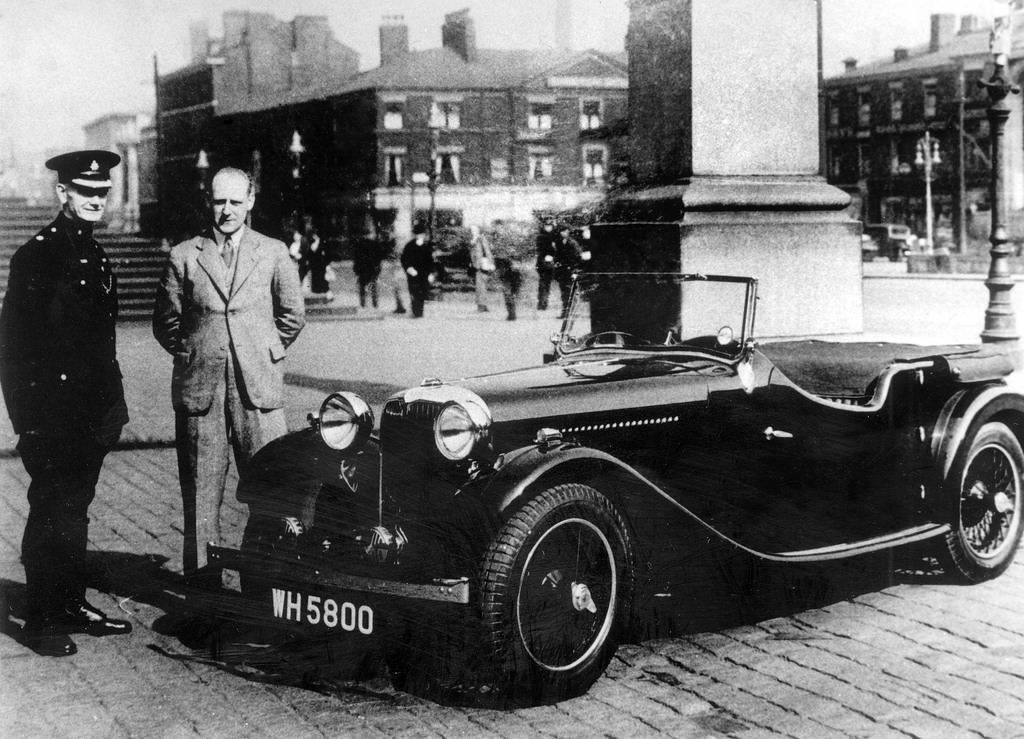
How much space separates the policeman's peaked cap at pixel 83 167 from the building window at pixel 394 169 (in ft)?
13.9

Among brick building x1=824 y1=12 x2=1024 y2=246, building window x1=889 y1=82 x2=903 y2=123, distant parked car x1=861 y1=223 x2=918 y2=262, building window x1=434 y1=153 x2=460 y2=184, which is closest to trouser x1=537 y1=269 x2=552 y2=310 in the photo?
building window x1=434 y1=153 x2=460 y2=184

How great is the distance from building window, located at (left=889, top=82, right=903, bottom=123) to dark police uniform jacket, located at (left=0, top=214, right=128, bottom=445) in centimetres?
2598

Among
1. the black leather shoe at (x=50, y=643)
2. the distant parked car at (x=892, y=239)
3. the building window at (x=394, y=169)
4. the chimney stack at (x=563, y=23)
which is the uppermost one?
the distant parked car at (x=892, y=239)

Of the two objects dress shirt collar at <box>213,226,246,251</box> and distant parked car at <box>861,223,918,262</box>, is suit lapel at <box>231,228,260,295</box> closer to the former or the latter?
dress shirt collar at <box>213,226,246,251</box>

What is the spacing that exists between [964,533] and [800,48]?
3.30 metres

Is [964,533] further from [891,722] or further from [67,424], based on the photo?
[67,424]

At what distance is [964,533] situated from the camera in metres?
4.92

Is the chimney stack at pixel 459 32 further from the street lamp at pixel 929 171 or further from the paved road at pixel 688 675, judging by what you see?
the street lamp at pixel 929 171

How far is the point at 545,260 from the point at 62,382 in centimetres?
630

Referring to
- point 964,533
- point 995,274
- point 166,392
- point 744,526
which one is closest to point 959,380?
point 964,533

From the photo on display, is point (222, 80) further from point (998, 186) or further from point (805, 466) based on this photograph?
point (998, 186)

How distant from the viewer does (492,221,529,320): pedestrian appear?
9.16 metres

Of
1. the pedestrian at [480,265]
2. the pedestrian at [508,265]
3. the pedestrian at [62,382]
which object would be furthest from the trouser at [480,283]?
the pedestrian at [62,382]

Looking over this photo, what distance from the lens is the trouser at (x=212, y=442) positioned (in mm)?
4594
